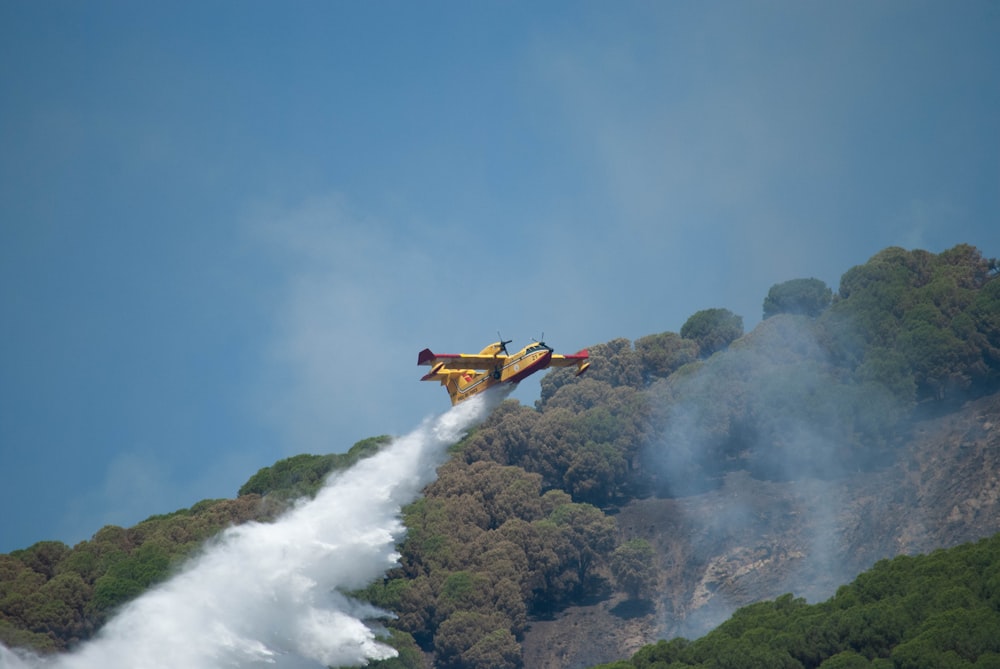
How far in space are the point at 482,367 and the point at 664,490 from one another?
45721mm

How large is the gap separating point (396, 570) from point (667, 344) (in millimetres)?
50567

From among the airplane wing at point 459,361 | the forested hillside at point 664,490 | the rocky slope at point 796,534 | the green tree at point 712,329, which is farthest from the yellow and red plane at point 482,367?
the green tree at point 712,329

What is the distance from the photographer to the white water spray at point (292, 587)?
8181 centimetres

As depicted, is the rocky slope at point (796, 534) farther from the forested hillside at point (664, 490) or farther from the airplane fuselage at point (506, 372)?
the airplane fuselage at point (506, 372)

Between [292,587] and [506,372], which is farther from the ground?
[506,372]

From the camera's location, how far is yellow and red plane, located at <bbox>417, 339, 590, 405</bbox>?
265ft

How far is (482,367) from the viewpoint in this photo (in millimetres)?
82500

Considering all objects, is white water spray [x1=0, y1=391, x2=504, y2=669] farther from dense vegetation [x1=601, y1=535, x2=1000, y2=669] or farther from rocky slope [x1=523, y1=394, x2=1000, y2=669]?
rocky slope [x1=523, y1=394, x2=1000, y2=669]

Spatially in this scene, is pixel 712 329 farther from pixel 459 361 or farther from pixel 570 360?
pixel 459 361

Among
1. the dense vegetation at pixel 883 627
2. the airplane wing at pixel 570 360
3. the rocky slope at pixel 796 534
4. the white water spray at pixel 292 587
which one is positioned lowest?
the dense vegetation at pixel 883 627

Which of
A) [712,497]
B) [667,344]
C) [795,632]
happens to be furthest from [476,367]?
[667,344]

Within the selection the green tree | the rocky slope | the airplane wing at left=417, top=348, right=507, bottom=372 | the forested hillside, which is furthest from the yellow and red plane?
the green tree

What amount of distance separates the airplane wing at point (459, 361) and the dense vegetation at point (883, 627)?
62.0 ft

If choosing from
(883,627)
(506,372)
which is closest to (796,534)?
(506,372)
